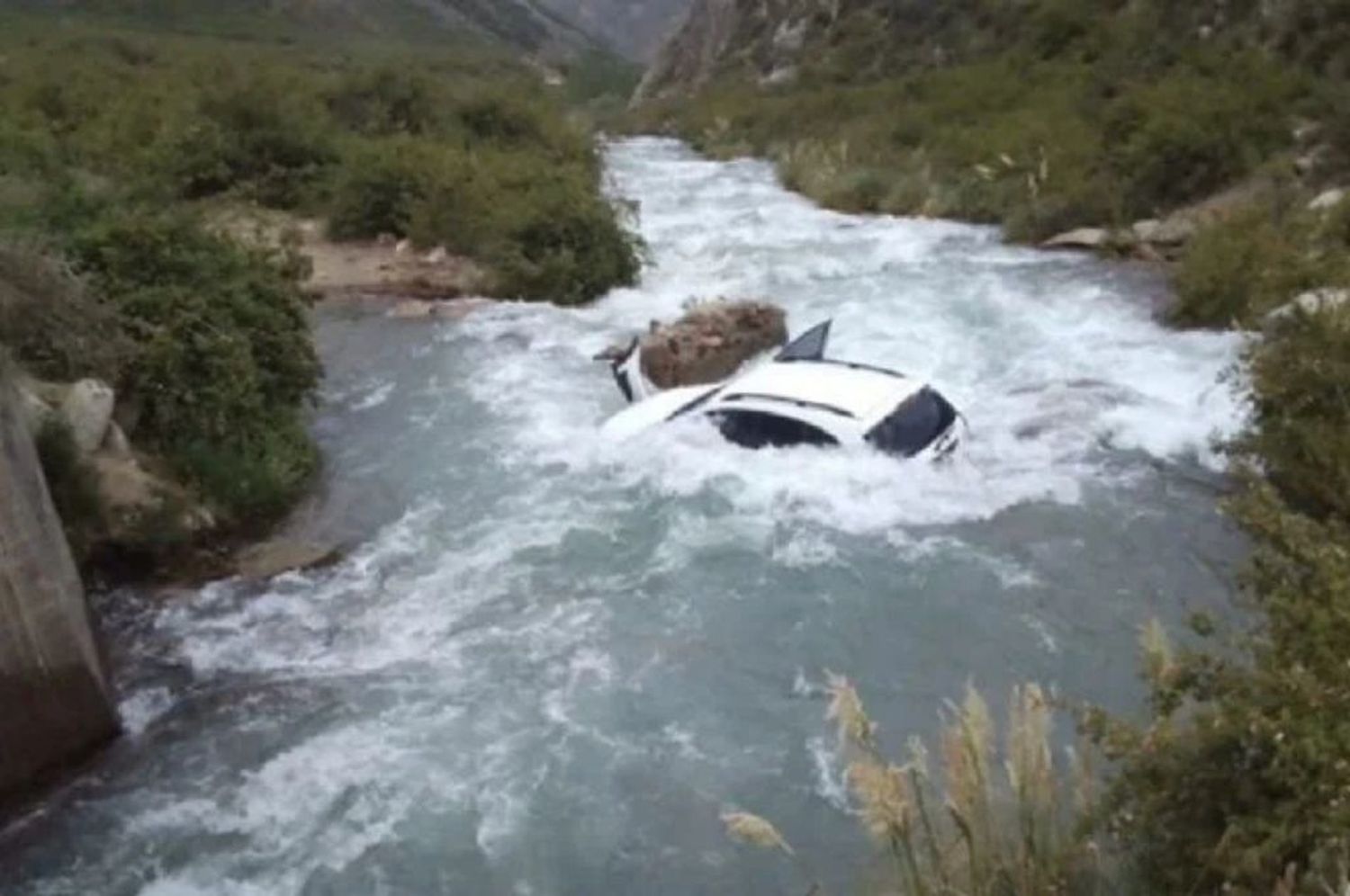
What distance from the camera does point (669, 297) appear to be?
79.7ft

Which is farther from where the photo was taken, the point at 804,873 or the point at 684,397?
the point at 684,397

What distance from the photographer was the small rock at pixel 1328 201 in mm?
22016

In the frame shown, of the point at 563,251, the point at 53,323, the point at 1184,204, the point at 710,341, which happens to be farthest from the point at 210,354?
the point at 1184,204

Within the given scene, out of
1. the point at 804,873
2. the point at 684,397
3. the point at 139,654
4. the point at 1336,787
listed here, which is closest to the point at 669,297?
the point at 684,397

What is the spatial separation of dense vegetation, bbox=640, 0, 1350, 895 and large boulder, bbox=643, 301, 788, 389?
5.84 m

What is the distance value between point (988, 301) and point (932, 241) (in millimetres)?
6096

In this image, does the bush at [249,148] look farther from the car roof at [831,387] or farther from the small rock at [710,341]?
the car roof at [831,387]

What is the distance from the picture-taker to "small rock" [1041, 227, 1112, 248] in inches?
1029

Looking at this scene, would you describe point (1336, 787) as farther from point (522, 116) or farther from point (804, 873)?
point (522, 116)

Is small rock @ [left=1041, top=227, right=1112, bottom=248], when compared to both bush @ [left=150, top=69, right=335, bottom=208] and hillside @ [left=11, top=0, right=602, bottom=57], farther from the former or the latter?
hillside @ [left=11, top=0, right=602, bottom=57]

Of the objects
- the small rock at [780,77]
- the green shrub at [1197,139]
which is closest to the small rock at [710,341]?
the green shrub at [1197,139]

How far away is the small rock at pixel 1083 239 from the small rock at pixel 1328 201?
3.53 m

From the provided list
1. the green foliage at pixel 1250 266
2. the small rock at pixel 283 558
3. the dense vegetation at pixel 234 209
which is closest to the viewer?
the small rock at pixel 283 558

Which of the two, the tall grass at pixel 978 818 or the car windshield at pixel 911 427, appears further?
the car windshield at pixel 911 427
